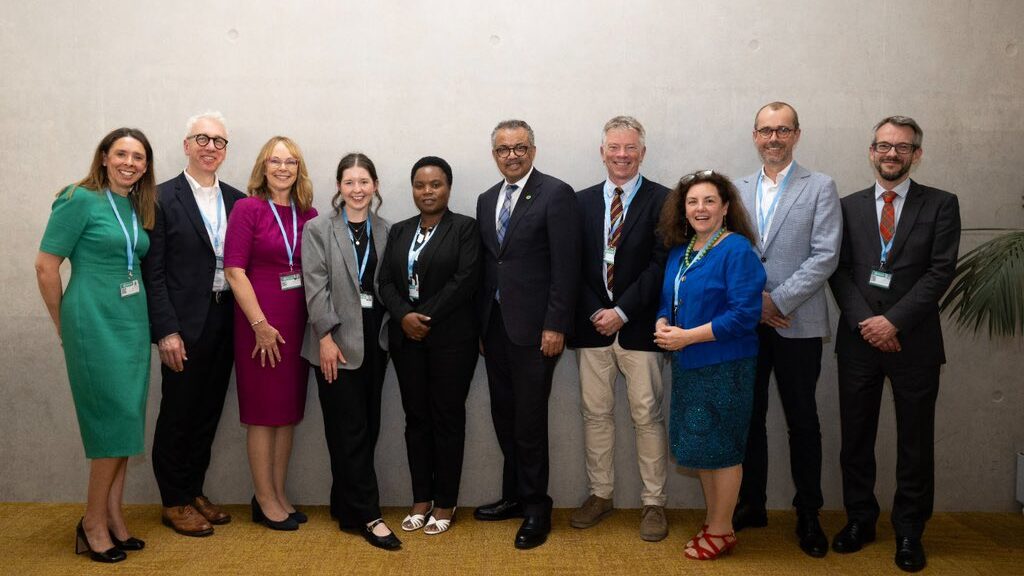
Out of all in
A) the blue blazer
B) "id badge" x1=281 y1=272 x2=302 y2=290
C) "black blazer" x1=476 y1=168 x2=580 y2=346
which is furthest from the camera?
"id badge" x1=281 y1=272 x2=302 y2=290

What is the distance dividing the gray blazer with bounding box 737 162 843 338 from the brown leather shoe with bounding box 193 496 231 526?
2.85 m

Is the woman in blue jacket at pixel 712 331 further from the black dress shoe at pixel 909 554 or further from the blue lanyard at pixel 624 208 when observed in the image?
the black dress shoe at pixel 909 554

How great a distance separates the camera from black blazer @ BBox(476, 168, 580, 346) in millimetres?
3348

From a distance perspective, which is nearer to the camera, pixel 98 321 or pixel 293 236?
pixel 98 321

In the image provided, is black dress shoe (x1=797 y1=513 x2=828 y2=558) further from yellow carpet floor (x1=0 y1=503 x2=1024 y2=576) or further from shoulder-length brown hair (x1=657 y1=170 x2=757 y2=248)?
shoulder-length brown hair (x1=657 y1=170 x2=757 y2=248)

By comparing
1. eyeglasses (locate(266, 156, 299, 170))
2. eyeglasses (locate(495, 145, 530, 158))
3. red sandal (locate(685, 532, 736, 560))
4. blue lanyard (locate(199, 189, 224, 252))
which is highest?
eyeglasses (locate(495, 145, 530, 158))

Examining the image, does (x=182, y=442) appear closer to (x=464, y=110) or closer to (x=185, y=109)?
Answer: (x=185, y=109)

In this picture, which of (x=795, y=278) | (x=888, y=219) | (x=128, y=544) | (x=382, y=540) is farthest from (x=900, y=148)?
(x=128, y=544)

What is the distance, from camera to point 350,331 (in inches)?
133

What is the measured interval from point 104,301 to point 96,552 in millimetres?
1093

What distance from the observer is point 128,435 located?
3.21 meters

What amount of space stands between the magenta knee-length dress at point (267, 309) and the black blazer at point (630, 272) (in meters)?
1.33

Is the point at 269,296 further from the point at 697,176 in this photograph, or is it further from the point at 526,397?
the point at 697,176

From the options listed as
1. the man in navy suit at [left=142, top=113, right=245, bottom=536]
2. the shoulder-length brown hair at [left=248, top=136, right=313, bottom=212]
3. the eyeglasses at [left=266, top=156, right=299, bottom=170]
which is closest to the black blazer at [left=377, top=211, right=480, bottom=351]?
the shoulder-length brown hair at [left=248, top=136, right=313, bottom=212]
